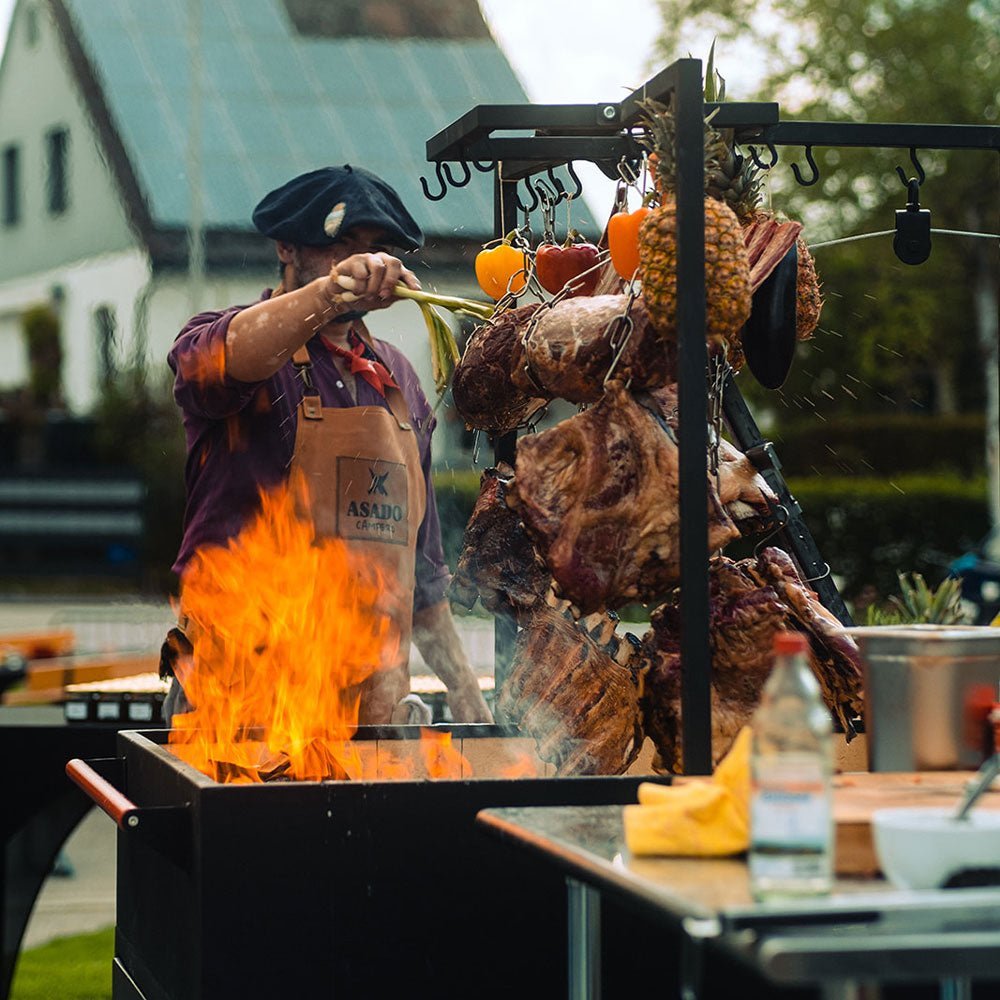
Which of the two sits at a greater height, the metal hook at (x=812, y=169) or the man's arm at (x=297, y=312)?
the metal hook at (x=812, y=169)

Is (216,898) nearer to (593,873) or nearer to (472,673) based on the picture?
(593,873)

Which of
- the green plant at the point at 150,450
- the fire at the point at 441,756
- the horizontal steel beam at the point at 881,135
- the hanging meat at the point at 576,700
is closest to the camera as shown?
the hanging meat at the point at 576,700

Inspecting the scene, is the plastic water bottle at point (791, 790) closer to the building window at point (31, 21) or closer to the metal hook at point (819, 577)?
the metal hook at point (819, 577)

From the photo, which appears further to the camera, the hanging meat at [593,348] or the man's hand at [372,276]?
the man's hand at [372,276]

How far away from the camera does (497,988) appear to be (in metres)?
2.81

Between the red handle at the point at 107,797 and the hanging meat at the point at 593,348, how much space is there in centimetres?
118

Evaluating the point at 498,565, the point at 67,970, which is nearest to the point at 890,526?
the point at 67,970

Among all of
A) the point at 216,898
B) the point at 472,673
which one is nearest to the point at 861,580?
the point at 472,673

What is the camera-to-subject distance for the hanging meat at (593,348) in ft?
10.6

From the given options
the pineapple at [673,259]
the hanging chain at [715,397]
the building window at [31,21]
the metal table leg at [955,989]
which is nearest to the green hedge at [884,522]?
the building window at [31,21]

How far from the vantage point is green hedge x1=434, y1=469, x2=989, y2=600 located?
14953 mm

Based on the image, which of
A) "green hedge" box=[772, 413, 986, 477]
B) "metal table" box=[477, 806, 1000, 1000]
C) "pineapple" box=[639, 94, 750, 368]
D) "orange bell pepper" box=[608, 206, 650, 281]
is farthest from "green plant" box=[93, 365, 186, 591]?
"metal table" box=[477, 806, 1000, 1000]

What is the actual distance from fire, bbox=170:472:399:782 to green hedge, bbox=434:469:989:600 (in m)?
9.66

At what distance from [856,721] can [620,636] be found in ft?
1.83
